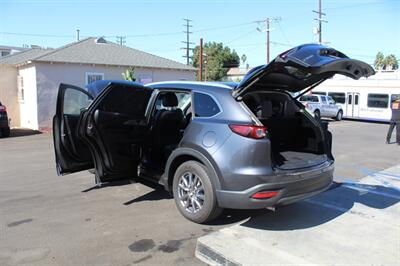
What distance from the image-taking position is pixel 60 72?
18625mm

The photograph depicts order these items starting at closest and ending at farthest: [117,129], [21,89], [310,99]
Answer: [117,129]
[21,89]
[310,99]

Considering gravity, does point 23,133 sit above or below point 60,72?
below

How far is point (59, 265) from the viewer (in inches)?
146

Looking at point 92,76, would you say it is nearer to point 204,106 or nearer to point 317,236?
point 204,106

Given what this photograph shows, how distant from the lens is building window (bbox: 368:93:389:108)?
1016 inches

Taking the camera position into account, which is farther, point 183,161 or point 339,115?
point 339,115

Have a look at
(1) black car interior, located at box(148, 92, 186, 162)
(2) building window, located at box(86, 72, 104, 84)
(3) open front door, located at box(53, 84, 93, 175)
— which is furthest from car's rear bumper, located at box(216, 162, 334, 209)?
(2) building window, located at box(86, 72, 104, 84)

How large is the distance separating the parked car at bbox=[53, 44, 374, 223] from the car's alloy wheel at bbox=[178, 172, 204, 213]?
14 mm

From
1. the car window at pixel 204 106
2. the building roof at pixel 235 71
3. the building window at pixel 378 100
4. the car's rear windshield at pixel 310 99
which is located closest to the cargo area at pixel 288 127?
the car window at pixel 204 106

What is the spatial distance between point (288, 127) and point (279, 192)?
1475mm

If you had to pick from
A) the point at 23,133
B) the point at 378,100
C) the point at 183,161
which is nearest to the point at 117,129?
the point at 183,161

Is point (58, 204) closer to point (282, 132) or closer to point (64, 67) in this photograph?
point (282, 132)

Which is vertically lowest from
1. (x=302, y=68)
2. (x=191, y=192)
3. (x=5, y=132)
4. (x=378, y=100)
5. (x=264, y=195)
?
(x=5, y=132)

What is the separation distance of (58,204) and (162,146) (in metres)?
1.78
